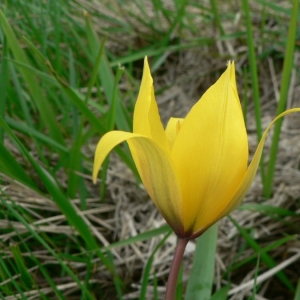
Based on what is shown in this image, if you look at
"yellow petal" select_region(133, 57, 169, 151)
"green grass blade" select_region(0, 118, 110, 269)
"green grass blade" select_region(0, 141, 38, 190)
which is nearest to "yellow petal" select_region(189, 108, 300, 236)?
"yellow petal" select_region(133, 57, 169, 151)

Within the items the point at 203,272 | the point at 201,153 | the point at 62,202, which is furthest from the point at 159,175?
the point at 62,202

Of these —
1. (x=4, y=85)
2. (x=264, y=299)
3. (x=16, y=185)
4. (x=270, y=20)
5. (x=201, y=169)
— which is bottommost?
(x=264, y=299)

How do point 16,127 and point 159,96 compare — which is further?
point 159,96

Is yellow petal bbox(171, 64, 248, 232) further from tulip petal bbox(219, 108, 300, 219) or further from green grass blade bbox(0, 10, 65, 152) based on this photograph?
green grass blade bbox(0, 10, 65, 152)

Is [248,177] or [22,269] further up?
[248,177]

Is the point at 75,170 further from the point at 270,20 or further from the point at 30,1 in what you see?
the point at 270,20

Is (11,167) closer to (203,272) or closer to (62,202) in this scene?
(62,202)

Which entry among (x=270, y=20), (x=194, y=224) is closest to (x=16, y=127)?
(x=194, y=224)
